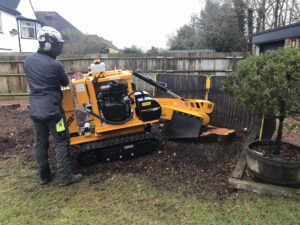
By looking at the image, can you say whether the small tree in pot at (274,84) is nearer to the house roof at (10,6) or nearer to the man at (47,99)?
the man at (47,99)

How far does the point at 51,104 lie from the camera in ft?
12.5

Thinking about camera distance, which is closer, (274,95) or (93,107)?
(274,95)

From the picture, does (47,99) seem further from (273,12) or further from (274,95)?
(273,12)

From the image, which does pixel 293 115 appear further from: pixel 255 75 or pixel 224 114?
pixel 224 114

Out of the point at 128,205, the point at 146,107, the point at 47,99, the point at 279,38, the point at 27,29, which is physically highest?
the point at 27,29

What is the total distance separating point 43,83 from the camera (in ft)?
12.4

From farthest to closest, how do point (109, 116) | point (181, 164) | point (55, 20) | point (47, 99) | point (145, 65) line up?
point (55, 20), point (145, 65), point (109, 116), point (181, 164), point (47, 99)

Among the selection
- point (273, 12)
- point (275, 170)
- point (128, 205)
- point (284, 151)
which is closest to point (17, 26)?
point (273, 12)

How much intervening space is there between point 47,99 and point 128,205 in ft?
5.92

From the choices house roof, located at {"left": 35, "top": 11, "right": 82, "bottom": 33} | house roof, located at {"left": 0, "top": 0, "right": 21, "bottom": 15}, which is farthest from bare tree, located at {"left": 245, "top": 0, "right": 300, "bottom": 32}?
house roof, located at {"left": 35, "top": 11, "right": 82, "bottom": 33}

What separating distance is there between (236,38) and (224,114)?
1361cm

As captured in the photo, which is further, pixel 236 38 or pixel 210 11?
pixel 210 11

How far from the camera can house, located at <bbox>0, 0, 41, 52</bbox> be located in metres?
21.5

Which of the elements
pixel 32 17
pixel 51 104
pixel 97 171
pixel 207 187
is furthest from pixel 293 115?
pixel 32 17
